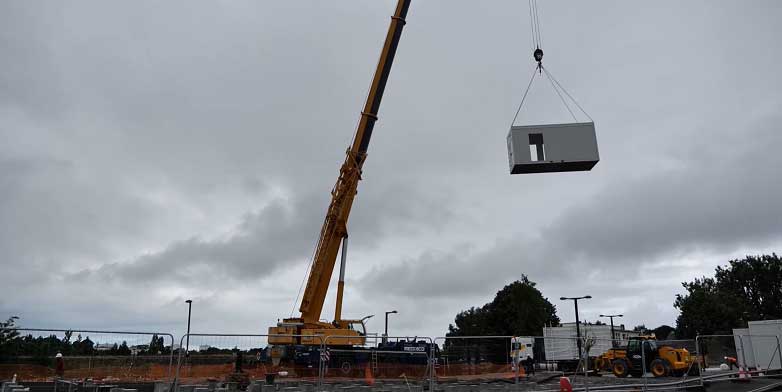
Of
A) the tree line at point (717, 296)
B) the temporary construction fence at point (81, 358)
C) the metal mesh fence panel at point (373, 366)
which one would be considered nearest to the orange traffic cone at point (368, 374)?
the metal mesh fence panel at point (373, 366)

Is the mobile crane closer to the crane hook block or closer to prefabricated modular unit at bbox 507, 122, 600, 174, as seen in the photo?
the crane hook block

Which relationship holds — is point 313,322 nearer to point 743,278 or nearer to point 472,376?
point 472,376

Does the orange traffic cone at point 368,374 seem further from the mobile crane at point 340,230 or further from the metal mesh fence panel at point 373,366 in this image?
the mobile crane at point 340,230

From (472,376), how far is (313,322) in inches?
297

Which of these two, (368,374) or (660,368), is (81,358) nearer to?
(368,374)

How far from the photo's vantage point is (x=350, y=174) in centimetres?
2723

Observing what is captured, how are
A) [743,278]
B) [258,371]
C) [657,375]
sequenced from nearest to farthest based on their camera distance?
1. [258,371]
2. [657,375]
3. [743,278]

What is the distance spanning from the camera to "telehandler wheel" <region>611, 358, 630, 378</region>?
991 inches

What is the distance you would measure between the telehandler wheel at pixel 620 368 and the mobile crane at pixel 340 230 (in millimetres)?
11465

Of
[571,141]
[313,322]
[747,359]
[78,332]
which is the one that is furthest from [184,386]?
[747,359]

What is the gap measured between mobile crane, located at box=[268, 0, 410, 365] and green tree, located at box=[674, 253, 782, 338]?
53.7 m

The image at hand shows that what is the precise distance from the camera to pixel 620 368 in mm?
25328

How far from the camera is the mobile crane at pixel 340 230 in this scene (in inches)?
1008

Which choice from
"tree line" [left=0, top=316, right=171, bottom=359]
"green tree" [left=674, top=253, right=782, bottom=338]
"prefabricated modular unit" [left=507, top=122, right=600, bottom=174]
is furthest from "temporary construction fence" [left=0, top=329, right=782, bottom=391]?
"green tree" [left=674, top=253, right=782, bottom=338]
